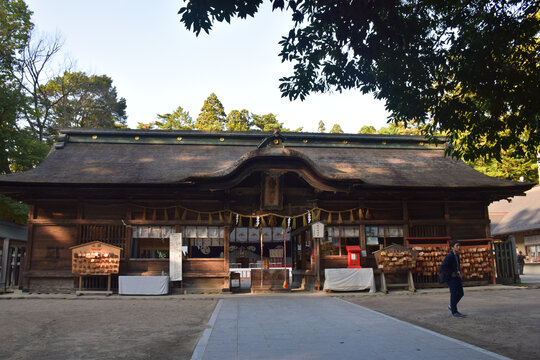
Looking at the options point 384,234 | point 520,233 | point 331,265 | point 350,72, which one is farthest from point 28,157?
point 520,233

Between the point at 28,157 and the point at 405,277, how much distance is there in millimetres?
23045

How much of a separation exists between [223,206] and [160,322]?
7098 mm

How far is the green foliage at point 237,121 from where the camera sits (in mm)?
42375

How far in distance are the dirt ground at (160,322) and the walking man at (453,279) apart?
30 centimetres

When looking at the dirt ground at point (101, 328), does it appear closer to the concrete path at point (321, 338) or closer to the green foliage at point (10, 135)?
the concrete path at point (321, 338)

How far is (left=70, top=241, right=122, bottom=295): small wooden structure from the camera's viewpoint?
46.7 feet

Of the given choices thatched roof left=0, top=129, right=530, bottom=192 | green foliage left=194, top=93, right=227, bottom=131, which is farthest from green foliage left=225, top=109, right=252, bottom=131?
thatched roof left=0, top=129, right=530, bottom=192

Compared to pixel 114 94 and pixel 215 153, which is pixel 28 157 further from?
pixel 114 94

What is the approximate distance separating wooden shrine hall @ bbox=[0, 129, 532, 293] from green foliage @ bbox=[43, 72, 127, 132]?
2228 cm

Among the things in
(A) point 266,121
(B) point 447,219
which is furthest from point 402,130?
(B) point 447,219

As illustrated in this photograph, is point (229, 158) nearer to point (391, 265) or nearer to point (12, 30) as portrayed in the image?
point (391, 265)

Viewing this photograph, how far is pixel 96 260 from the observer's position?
1426cm

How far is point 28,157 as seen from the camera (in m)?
24.8

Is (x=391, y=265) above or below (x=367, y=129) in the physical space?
below
